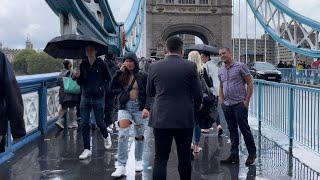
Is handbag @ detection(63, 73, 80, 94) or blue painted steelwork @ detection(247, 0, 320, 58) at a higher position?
blue painted steelwork @ detection(247, 0, 320, 58)

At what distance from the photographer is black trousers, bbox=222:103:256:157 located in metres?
6.11

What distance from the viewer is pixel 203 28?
68.8m

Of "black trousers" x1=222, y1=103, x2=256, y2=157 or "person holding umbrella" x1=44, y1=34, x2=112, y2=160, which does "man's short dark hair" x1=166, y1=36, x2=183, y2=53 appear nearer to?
"black trousers" x1=222, y1=103, x2=256, y2=157

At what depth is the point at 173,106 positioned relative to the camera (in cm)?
432

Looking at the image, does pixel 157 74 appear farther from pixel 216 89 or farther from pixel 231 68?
pixel 216 89

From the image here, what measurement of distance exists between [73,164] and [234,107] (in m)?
2.08

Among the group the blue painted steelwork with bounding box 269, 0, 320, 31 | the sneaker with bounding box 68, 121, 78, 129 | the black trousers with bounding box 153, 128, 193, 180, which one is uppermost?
the blue painted steelwork with bounding box 269, 0, 320, 31

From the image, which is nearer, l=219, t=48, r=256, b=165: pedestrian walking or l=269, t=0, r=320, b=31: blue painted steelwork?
l=219, t=48, r=256, b=165: pedestrian walking

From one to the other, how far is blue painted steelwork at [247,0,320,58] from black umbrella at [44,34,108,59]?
33.1 meters

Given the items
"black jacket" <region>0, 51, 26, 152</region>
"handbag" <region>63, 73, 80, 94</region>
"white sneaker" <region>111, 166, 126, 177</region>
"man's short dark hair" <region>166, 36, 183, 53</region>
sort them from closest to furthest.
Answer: "black jacket" <region>0, 51, 26, 152</region>, "man's short dark hair" <region>166, 36, 183, 53</region>, "white sneaker" <region>111, 166, 126, 177</region>, "handbag" <region>63, 73, 80, 94</region>

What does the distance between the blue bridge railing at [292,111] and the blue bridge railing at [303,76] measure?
1649 centimetres

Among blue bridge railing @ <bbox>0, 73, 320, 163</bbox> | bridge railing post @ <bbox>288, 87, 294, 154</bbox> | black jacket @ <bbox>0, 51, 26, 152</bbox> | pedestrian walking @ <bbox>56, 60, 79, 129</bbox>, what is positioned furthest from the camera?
pedestrian walking @ <bbox>56, 60, 79, 129</bbox>

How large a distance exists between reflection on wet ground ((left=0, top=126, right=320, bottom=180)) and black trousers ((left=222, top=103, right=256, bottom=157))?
0.68 ft

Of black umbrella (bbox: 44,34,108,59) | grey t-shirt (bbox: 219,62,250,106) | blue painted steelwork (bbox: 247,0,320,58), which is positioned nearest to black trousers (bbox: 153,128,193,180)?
grey t-shirt (bbox: 219,62,250,106)
